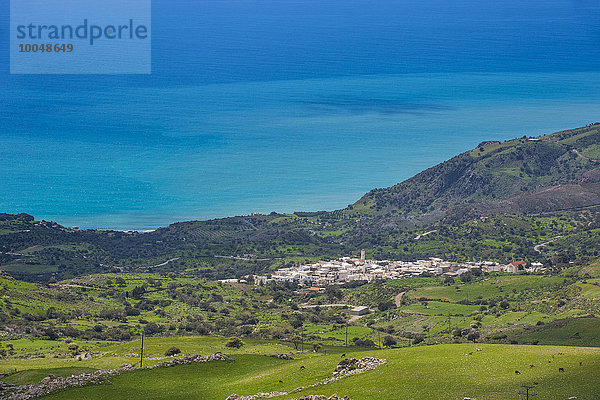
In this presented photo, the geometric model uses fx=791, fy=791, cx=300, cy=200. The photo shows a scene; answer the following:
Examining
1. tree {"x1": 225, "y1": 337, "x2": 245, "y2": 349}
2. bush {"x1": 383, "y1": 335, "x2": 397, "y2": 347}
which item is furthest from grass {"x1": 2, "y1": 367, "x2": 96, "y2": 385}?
bush {"x1": 383, "y1": 335, "x2": 397, "y2": 347}

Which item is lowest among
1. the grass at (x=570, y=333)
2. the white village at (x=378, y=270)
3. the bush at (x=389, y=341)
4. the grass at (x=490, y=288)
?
the bush at (x=389, y=341)

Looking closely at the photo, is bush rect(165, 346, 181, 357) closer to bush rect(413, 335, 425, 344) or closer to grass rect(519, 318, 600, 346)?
bush rect(413, 335, 425, 344)

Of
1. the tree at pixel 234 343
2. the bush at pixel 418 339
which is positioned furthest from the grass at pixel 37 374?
the bush at pixel 418 339

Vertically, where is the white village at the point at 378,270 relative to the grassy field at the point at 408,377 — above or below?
above

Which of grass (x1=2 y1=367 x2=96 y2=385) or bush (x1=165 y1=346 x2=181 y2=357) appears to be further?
bush (x1=165 y1=346 x2=181 y2=357)

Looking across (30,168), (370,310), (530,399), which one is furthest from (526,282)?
(30,168)

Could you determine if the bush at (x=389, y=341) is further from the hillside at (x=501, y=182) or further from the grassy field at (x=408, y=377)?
the hillside at (x=501, y=182)

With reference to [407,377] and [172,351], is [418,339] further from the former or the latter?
[407,377]

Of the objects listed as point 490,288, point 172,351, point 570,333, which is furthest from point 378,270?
point 172,351
